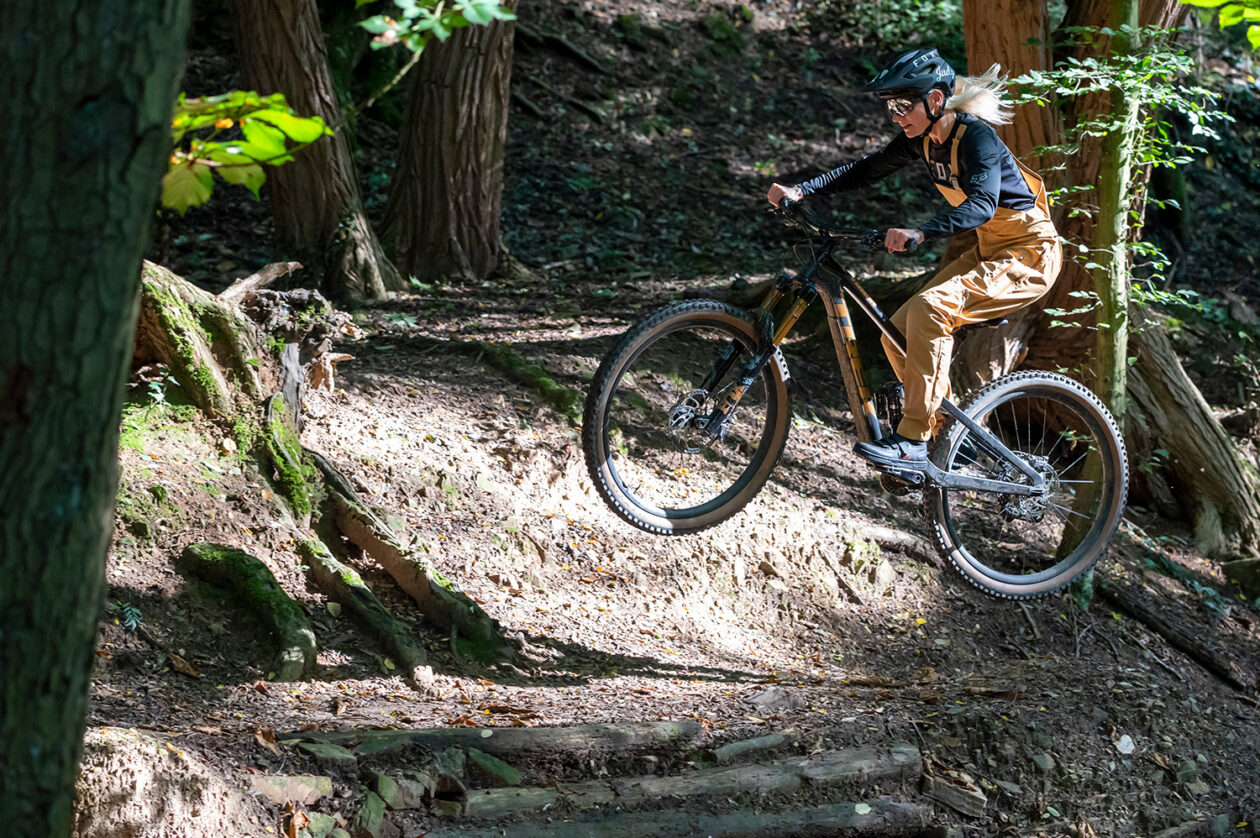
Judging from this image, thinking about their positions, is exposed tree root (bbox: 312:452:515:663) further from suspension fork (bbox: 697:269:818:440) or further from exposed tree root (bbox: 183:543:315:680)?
suspension fork (bbox: 697:269:818:440)

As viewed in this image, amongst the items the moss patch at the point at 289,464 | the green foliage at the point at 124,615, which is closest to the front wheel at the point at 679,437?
the moss patch at the point at 289,464

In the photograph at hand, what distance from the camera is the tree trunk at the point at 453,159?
26.3 feet

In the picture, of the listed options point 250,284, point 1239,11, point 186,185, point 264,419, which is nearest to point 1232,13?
point 1239,11

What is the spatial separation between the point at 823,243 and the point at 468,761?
255cm

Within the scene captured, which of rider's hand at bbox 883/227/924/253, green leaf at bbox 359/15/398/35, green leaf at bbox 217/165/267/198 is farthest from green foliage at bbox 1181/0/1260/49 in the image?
green leaf at bbox 217/165/267/198

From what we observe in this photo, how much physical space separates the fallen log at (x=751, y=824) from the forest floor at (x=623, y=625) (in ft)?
0.08

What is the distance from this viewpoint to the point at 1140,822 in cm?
448

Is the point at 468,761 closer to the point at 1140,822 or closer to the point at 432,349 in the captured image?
the point at 1140,822

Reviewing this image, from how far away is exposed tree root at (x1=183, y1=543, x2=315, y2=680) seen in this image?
4.02 metres

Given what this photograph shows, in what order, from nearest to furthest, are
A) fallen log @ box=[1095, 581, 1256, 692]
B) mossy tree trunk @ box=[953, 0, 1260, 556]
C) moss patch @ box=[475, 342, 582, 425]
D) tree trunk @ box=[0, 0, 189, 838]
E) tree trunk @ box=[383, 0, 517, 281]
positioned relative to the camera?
tree trunk @ box=[0, 0, 189, 838]
fallen log @ box=[1095, 581, 1256, 692]
moss patch @ box=[475, 342, 582, 425]
mossy tree trunk @ box=[953, 0, 1260, 556]
tree trunk @ box=[383, 0, 517, 281]

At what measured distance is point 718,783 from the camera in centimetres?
366

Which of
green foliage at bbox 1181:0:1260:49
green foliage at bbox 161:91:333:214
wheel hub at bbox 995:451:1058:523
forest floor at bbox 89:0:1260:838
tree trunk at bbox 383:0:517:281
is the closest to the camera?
green foliage at bbox 161:91:333:214

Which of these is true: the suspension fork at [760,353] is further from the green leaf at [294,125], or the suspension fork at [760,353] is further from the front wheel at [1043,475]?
the green leaf at [294,125]

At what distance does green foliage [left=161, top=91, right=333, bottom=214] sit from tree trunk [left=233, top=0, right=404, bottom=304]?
5383 mm
